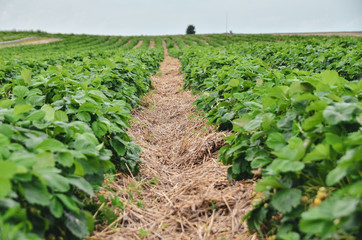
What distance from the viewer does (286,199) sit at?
1.35m

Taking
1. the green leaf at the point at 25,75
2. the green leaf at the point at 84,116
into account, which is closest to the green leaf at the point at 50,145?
the green leaf at the point at 84,116

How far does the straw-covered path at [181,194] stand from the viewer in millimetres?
1805

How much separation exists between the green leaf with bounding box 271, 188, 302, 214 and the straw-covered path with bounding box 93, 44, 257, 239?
0.36 m

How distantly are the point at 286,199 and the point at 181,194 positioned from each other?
110cm

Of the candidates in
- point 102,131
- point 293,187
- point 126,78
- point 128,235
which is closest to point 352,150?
point 293,187

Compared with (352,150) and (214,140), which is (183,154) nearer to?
(214,140)

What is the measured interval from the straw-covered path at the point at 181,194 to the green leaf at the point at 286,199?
355 millimetres

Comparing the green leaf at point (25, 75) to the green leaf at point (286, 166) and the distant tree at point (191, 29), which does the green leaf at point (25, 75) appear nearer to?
the green leaf at point (286, 166)

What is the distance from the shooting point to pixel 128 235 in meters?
1.75

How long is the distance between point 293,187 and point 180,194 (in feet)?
3.55

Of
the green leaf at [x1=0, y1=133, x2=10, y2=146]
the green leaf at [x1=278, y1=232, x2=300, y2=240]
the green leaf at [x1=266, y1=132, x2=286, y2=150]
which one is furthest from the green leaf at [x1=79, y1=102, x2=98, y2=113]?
the green leaf at [x1=278, y1=232, x2=300, y2=240]

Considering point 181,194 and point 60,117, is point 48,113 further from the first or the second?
point 181,194

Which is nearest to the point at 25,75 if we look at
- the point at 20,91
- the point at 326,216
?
the point at 20,91

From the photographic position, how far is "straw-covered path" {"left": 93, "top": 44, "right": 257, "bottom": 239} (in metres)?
1.80
